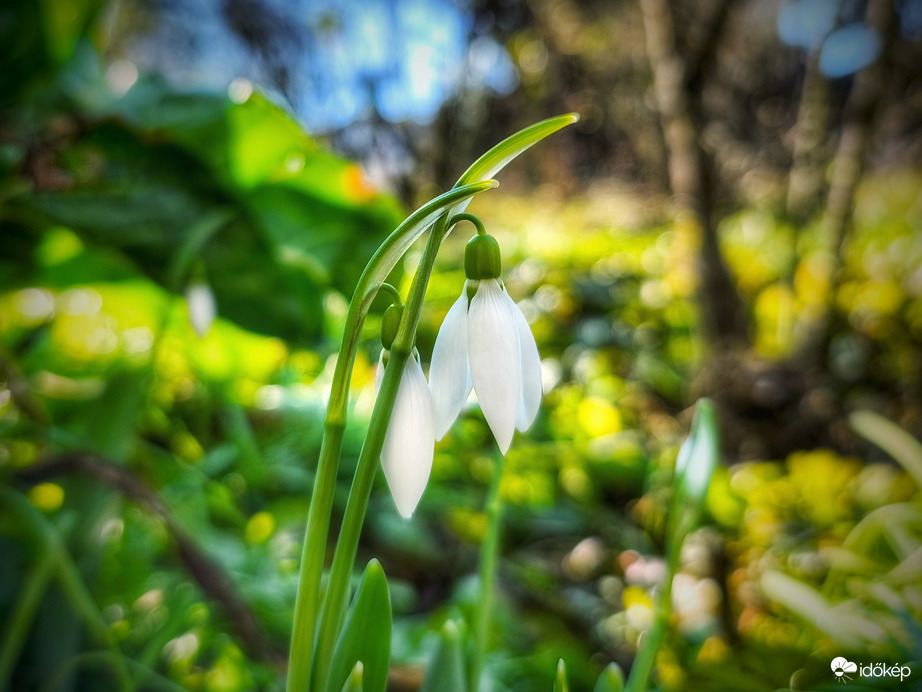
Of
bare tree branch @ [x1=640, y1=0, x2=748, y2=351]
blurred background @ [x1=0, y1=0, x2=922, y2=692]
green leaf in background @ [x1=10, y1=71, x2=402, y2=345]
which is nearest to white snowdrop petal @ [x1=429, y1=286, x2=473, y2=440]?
blurred background @ [x1=0, y1=0, x2=922, y2=692]

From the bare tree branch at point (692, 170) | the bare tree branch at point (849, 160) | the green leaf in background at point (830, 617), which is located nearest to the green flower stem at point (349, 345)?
the green leaf in background at point (830, 617)

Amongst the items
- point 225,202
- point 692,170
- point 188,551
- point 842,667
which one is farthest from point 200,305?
point 692,170

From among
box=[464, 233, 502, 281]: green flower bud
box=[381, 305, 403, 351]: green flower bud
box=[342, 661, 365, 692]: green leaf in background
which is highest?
box=[464, 233, 502, 281]: green flower bud

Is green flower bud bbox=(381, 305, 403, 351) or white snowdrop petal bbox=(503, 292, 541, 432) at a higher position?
green flower bud bbox=(381, 305, 403, 351)

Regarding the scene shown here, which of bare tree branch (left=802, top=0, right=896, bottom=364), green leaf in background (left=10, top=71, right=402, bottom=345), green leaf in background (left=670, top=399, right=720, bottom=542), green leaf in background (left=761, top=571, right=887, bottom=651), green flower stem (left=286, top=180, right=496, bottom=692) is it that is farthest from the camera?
bare tree branch (left=802, top=0, right=896, bottom=364)

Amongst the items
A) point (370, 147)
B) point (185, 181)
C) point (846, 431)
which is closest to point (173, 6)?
point (370, 147)

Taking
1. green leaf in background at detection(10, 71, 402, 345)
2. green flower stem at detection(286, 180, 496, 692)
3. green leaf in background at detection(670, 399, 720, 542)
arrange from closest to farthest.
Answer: green flower stem at detection(286, 180, 496, 692), green leaf in background at detection(670, 399, 720, 542), green leaf in background at detection(10, 71, 402, 345)

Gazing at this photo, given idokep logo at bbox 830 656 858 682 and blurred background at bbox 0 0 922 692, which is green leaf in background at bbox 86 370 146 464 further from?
idokep logo at bbox 830 656 858 682
